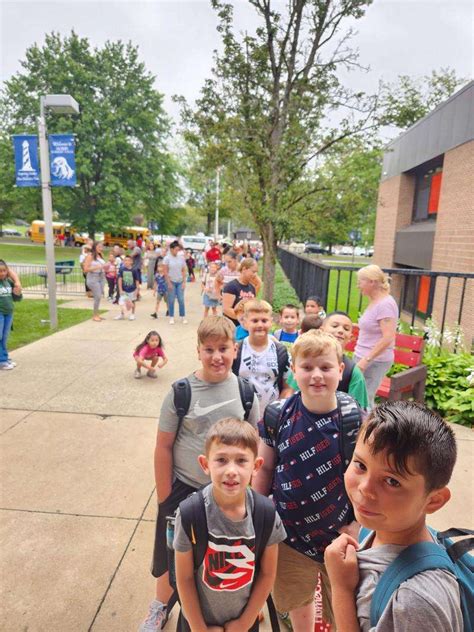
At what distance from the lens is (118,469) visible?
382cm

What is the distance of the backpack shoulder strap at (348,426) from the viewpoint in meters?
1.90

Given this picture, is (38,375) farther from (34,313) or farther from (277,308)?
(277,308)

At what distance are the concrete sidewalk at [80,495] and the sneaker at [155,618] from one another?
12cm

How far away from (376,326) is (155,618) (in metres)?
2.83

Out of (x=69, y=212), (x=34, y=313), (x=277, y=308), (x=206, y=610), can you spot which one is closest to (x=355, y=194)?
(x=277, y=308)

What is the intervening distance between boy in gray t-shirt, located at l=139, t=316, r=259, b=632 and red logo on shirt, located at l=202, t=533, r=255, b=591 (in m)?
0.54

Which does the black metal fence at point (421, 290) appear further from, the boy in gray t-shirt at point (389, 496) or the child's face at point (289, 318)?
the boy in gray t-shirt at point (389, 496)

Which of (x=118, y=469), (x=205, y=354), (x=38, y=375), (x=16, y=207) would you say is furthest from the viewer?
(x=16, y=207)

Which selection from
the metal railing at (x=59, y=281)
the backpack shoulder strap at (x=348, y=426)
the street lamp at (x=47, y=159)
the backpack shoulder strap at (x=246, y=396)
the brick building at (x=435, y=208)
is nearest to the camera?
the backpack shoulder strap at (x=348, y=426)

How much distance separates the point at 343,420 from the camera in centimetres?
192

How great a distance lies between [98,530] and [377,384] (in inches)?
108

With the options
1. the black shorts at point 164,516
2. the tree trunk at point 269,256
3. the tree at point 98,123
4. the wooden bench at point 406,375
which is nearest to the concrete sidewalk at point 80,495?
the black shorts at point 164,516

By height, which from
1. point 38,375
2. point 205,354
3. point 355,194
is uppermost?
point 355,194

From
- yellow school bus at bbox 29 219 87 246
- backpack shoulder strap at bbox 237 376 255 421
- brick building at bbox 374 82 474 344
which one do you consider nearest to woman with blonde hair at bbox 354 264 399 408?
backpack shoulder strap at bbox 237 376 255 421
